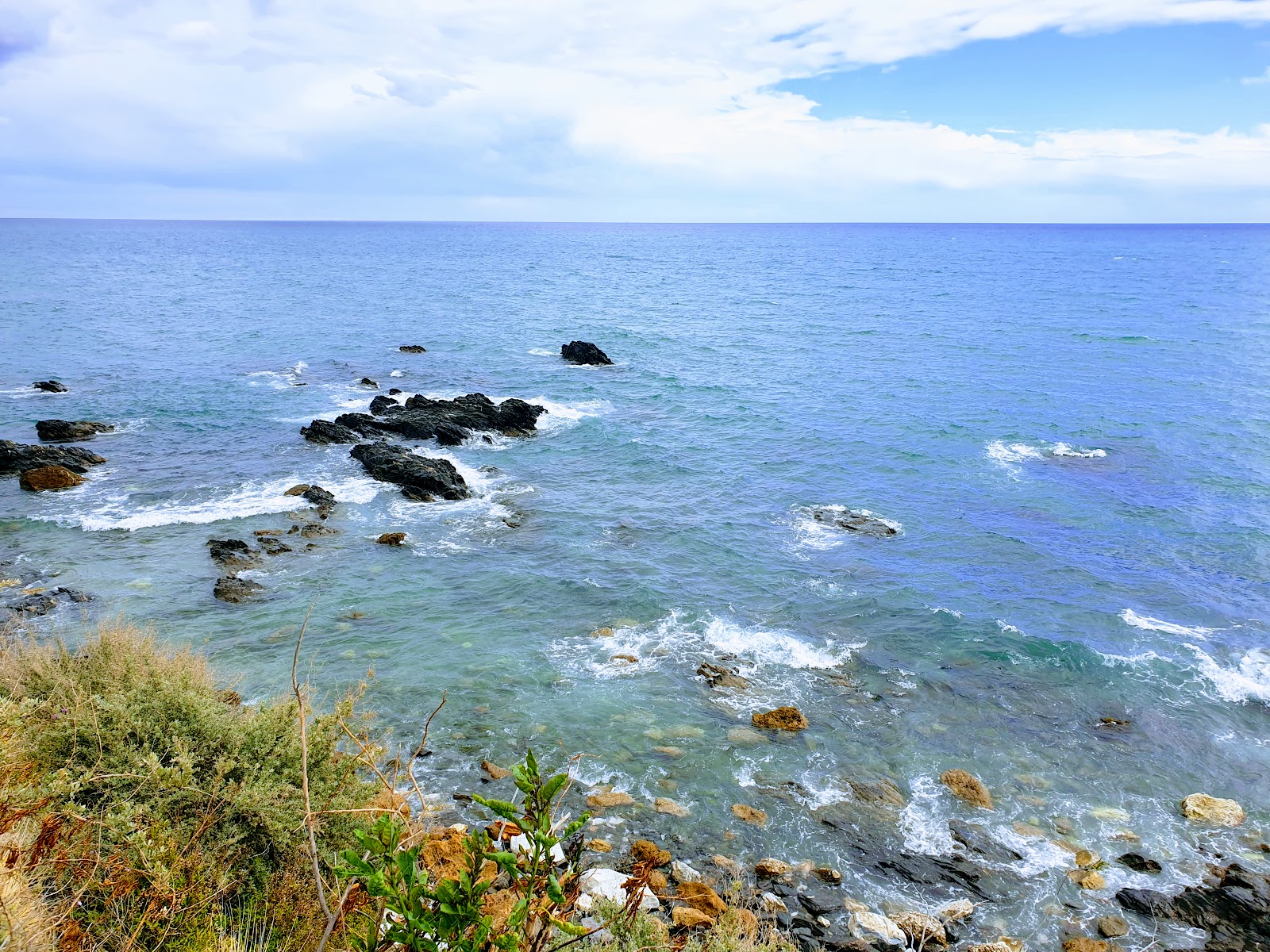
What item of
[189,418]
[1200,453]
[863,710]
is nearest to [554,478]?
[863,710]

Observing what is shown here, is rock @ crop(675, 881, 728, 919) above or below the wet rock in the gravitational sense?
above

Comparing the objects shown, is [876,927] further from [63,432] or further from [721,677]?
[63,432]

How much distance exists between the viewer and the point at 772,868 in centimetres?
1184

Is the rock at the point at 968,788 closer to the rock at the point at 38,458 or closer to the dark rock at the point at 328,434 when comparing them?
the dark rock at the point at 328,434

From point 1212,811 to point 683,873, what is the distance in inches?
386

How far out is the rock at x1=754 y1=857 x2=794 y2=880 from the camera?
38.7ft

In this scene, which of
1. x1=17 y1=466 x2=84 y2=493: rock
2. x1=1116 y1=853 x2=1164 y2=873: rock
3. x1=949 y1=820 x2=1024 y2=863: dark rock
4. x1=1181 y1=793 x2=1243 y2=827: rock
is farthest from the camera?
x1=17 y1=466 x2=84 y2=493: rock

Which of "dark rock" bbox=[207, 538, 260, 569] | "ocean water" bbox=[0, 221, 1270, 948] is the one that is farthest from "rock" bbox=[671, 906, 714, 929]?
"dark rock" bbox=[207, 538, 260, 569]

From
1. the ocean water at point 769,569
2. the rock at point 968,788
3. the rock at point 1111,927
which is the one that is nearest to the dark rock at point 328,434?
the ocean water at point 769,569

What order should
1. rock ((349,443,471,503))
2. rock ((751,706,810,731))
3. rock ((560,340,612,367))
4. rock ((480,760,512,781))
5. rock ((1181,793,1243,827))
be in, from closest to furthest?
rock ((1181,793,1243,827)) → rock ((480,760,512,781)) → rock ((751,706,810,731)) → rock ((349,443,471,503)) → rock ((560,340,612,367))

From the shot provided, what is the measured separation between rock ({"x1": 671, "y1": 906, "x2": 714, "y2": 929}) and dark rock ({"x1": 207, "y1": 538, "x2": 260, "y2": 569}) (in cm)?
1620

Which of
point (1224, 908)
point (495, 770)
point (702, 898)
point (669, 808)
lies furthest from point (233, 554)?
point (1224, 908)

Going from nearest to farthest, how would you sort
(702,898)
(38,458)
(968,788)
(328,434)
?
1. (702,898)
2. (968,788)
3. (38,458)
4. (328,434)

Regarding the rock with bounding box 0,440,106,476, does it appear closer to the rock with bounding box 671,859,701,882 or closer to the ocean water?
the ocean water
